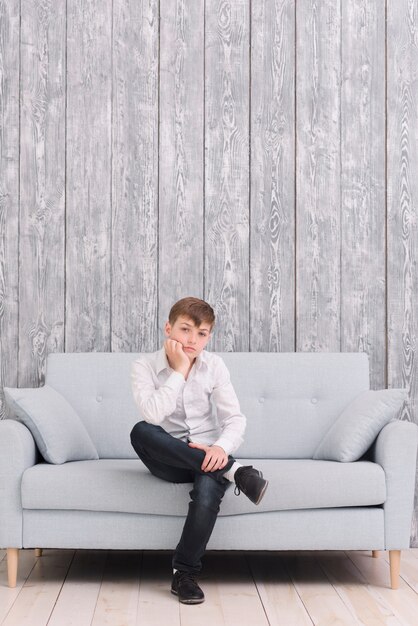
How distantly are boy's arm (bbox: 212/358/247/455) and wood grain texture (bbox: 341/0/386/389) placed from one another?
0.85 m

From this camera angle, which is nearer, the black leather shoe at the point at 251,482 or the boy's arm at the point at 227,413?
the black leather shoe at the point at 251,482

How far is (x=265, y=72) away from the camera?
145 inches

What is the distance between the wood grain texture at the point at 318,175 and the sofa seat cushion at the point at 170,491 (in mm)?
938

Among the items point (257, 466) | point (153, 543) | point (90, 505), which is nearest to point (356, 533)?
point (257, 466)

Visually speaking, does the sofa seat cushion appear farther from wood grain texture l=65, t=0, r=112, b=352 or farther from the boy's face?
wood grain texture l=65, t=0, r=112, b=352

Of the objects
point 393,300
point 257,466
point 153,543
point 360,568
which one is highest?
point 393,300

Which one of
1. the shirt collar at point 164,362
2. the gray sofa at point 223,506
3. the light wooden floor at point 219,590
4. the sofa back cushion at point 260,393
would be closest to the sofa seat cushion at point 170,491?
the gray sofa at point 223,506

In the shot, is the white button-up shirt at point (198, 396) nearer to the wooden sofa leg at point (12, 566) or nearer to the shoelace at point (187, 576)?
the shoelace at point (187, 576)

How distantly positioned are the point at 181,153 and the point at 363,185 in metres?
0.79

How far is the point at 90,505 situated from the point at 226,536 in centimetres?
45

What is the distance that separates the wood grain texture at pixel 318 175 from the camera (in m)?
3.63

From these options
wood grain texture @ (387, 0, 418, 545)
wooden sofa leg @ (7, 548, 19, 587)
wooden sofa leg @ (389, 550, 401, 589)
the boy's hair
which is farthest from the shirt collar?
wood grain texture @ (387, 0, 418, 545)

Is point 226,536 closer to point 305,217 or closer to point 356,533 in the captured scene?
point 356,533

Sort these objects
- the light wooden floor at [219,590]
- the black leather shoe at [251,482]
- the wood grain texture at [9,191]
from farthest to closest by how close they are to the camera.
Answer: the wood grain texture at [9,191]
the black leather shoe at [251,482]
the light wooden floor at [219,590]
